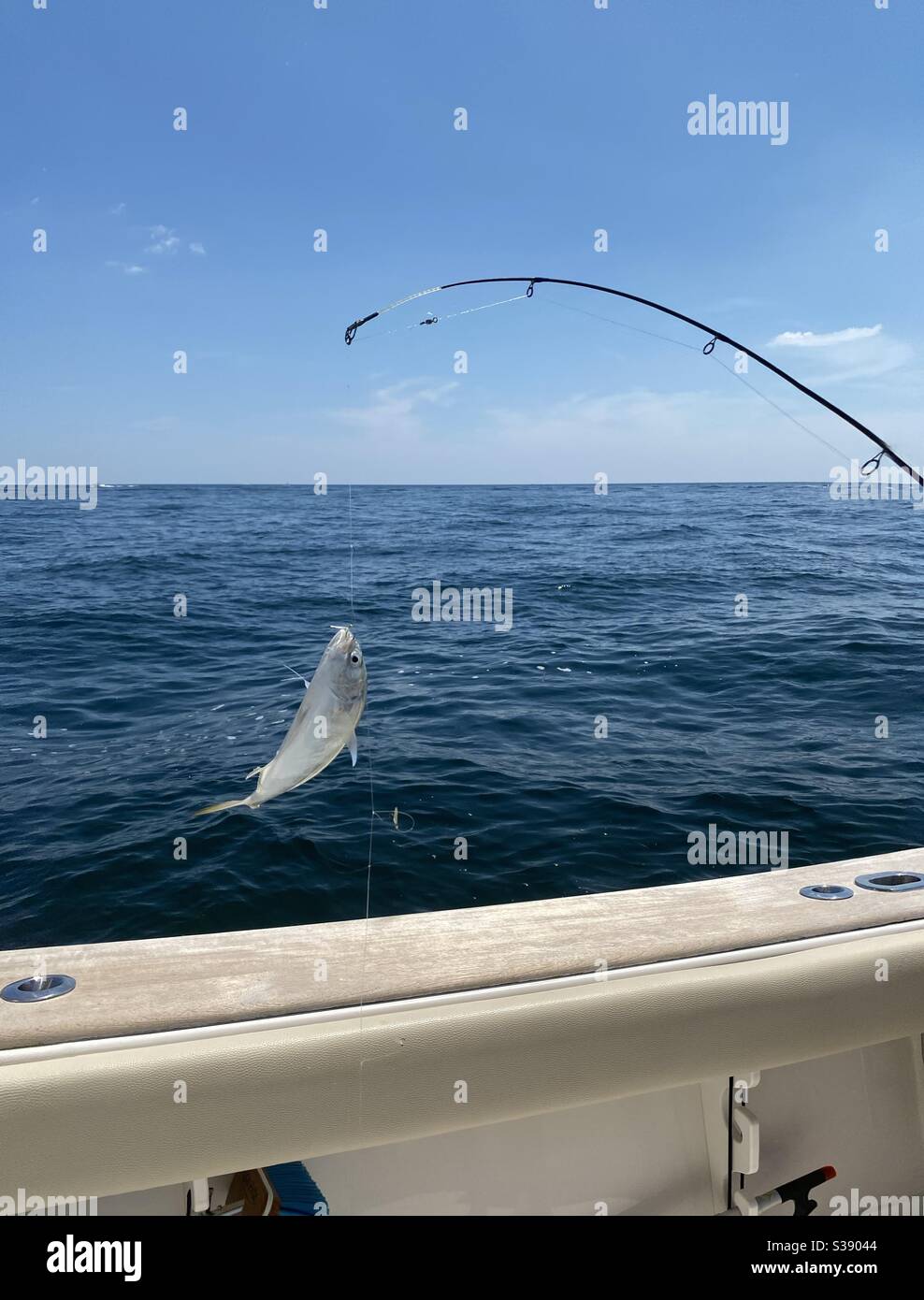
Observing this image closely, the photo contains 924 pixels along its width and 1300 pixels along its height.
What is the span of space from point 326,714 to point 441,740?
7.02 meters

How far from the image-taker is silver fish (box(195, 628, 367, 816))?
1961mm

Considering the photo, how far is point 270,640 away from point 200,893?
26.1ft

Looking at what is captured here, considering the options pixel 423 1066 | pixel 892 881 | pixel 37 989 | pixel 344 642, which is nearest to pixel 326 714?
pixel 344 642

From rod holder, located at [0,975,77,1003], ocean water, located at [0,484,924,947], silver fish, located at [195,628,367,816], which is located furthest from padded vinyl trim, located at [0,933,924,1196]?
ocean water, located at [0,484,924,947]

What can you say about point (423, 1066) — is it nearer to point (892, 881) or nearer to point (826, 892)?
point (826, 892)

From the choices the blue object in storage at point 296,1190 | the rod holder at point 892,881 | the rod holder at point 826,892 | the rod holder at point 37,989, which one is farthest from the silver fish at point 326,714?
the rod holder at point 892,881

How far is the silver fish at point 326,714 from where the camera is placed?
196cm

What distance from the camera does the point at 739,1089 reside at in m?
2.82

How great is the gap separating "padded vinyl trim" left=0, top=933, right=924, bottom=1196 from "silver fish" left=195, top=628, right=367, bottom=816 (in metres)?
0.63

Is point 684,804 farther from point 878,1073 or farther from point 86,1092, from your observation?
point 86,1092

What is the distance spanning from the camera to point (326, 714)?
1.98 meters

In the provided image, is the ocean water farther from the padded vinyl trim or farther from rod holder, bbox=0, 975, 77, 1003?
rod holder, bbox=0, 975, 77, 1003
